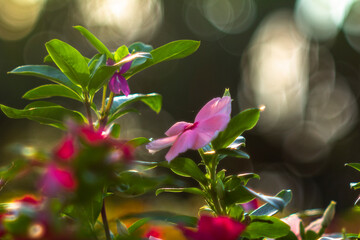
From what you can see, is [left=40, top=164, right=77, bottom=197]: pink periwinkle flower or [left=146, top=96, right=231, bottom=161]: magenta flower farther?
[left=146, top=96, right=231, bottom=161]: magenta flower

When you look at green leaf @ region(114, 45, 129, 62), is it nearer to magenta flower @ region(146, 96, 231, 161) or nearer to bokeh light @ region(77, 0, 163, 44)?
magenta flower @ region(146, 96, 231, 161)

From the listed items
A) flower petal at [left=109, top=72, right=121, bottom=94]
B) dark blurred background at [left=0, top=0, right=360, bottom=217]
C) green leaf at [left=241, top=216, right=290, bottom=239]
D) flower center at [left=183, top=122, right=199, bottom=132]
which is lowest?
dark blurred background at [left=0, top=0, right=360, bottom=217]

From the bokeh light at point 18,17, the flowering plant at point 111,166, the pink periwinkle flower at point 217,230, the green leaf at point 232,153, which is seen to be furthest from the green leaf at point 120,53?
the bokeh light at point 18,17

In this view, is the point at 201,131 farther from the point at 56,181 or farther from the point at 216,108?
the point at 56,181

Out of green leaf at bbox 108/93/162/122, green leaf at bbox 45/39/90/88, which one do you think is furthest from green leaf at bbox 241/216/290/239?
green leaf at bbox 45/39/90/88

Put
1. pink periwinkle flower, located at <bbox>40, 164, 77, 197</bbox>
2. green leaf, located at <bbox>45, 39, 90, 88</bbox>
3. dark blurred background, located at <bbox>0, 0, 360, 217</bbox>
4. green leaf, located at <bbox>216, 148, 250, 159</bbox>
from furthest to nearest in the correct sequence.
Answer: dark blurred background, located at <bbox>0, 0, 360, 217</bbox>
green leaf, located at <bbox>45, 39, 90, 88</bbox>
green leaf, located at <bbox>216, 148, 250, 159</bbox>
pink periwinkle flower, located at <bbox>40, 164, 77, 197</bbox>

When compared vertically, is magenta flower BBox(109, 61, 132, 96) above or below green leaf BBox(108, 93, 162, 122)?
above

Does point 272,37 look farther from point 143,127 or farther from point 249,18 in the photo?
point 143,127

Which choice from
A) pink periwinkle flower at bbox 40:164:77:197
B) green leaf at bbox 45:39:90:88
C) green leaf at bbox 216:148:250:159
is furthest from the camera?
green leaf at bbox 45:39:90:88

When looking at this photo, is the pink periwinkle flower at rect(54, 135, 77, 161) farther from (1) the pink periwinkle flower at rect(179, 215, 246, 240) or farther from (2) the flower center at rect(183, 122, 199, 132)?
(2) the flower center at rect(183, 122, 199, 132)
